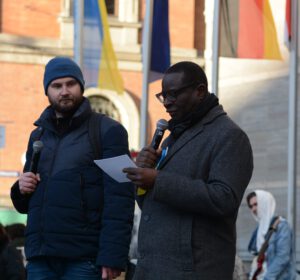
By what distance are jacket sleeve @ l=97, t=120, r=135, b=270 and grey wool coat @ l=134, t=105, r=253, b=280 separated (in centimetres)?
59

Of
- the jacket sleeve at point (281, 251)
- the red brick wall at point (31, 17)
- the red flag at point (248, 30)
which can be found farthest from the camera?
the red brick wall at point (31, 17)

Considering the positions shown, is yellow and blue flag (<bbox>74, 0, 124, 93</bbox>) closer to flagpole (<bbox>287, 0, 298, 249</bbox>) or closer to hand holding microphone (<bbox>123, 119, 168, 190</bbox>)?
flagpole (<bbox>287, 0, 298, 249</bbox>)

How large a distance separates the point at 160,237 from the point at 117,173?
1.64 ft

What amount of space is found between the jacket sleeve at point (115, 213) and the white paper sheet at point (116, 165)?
0.37 metres

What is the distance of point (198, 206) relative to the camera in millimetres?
4965

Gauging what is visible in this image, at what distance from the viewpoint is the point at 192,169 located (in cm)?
512

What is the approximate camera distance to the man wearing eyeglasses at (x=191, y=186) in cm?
499

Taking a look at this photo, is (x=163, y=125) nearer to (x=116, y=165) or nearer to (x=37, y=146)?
(x=116, y=165)

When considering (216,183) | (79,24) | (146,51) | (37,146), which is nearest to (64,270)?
(37,146)

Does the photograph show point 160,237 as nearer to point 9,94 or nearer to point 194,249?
point 194,249

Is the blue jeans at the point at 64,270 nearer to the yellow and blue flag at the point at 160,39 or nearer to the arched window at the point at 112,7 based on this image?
the yellow and blue flag at the point at 160,39

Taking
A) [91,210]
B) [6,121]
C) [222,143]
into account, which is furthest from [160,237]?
[6,121]

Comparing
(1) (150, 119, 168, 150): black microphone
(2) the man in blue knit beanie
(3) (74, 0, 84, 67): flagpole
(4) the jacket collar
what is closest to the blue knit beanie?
(2) the man in blue knit beanie

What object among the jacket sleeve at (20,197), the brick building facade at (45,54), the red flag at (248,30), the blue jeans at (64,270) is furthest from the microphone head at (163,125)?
the brick building facade at (45,54)
